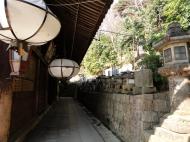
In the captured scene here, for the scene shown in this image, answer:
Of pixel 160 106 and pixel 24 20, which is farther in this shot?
pixel 160 106

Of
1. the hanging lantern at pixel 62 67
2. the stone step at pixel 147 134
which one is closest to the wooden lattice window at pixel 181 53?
the stone step at pixel 147 134

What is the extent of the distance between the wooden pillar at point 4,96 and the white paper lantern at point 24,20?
80.1 inches

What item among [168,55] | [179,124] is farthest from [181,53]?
[179,124]

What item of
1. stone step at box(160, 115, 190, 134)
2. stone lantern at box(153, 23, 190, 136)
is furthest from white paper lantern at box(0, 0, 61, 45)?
stone step at box(160, 115, 190, 134)

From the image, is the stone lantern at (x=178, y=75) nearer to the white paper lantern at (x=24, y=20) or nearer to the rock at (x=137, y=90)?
the rock at (x=137, y=90)

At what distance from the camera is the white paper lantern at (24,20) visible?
3.43 metres

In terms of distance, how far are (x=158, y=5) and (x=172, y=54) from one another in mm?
14468

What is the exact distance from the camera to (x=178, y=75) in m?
4.34

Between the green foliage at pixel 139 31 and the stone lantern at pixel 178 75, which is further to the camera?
the green foliage at pixel 139 31

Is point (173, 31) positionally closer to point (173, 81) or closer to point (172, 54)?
point (172, 54)

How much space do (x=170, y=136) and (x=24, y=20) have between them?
322cm

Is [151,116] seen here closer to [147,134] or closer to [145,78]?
[147,134]

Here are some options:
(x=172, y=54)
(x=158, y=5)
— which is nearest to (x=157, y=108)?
(x=172, y=54)

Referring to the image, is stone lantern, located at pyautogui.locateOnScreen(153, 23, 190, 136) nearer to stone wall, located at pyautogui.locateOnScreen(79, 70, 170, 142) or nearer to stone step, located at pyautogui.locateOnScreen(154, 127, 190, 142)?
stone step, located at pyautogui.locateOnScreen(154, 127, 190, 142)
